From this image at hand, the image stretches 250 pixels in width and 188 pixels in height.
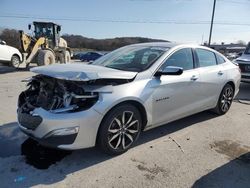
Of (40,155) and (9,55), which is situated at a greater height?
(9,55)

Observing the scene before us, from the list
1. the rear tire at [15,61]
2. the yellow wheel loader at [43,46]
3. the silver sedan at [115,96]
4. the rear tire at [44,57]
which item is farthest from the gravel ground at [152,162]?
the rear tire at [15,61]

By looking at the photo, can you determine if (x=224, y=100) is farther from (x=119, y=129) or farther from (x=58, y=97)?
(x=58, y=97)

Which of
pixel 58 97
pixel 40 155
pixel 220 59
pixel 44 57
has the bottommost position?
pixel 40 155

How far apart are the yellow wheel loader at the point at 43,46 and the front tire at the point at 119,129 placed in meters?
12.7

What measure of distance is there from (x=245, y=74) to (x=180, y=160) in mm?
6919

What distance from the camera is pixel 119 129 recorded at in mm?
3986

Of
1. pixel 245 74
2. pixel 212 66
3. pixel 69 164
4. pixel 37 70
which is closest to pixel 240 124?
pixel 212 66

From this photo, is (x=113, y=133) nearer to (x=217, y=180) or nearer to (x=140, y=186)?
(x=140, y=186)

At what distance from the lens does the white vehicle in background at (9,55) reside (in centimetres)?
1602

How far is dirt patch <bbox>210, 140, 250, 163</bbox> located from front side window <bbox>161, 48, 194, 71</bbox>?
1433mm

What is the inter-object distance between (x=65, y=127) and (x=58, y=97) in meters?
0.46

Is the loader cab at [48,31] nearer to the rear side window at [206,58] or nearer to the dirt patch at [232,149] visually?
the rear side window at [206,58]

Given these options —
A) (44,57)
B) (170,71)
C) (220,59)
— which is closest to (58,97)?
(170,71)

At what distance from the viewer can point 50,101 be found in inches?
150
